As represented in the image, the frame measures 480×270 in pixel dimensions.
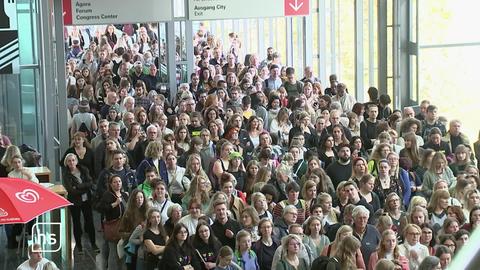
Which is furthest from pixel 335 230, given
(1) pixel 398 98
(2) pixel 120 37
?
(2) pixel 120 37

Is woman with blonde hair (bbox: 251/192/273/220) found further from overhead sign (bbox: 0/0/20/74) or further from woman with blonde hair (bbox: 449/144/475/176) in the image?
overhead sign (bbox: 0/0/20/74)

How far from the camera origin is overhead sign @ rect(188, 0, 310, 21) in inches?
810

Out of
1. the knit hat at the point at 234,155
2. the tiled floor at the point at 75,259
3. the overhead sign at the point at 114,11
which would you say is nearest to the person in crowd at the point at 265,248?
the knit hat at the point at 234,155

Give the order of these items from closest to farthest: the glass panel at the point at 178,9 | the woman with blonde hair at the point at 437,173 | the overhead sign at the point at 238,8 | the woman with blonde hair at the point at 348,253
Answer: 1. the woman with blonde hair at the point at 348,253
2. the woman with blonde hair at the point at 437,173
3. the overhead sign at the point at 238,8
4. the glass panel at the point at 178,9

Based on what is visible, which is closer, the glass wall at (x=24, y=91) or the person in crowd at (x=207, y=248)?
the person in crowd at (x=207, y=248)

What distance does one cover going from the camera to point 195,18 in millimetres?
20609

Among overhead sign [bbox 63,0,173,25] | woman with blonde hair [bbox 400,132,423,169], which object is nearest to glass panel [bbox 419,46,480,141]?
overhead sign [bbox 63,0,173,25]

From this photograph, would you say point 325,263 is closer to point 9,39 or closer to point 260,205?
point 260,205

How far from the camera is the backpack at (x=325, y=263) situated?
936 cm

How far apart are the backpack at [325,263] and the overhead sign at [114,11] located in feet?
35.9

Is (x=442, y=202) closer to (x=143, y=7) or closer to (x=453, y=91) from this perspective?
(x=143, y=7)

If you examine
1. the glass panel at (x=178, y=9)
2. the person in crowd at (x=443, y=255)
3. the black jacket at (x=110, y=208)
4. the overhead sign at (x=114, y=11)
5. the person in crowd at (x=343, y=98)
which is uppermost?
the glass panel at (x=178, y=9)

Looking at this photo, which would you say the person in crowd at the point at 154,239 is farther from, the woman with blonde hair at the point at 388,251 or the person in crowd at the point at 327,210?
the woman with blonde hair at the point at 388,251

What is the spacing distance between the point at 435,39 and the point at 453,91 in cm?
145
